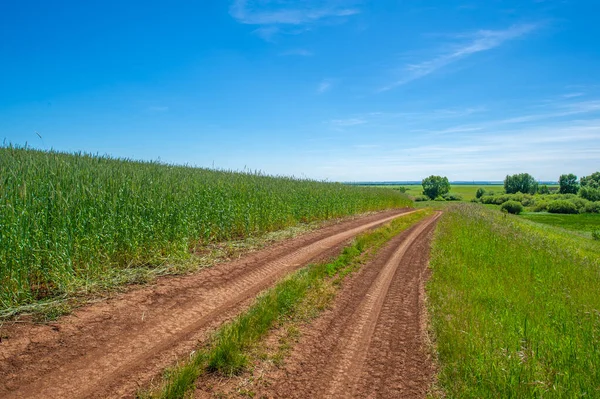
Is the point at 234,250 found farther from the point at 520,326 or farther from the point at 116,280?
the point at 520,326

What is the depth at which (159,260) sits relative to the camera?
868 cm

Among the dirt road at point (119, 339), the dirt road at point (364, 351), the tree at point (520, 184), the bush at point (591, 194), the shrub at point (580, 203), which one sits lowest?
the dirt road at point (364, 351)

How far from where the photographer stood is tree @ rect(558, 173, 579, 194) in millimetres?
82062

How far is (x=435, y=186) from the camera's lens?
88625mm

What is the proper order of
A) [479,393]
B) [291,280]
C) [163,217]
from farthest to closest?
[163,217] → [291,280] → [479,393]

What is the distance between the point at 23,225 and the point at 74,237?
0.99 meters

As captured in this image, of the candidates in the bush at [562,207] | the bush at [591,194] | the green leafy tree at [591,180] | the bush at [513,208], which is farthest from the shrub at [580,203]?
the green leafy tree at [591,180]

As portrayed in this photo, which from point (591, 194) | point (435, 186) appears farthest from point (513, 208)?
point (435, 186)

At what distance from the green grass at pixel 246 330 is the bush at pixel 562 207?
213ft

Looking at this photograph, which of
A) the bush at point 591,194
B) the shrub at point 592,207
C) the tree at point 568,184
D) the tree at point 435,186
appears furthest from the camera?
the tree at point 435,186

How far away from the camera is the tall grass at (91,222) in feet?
19.9

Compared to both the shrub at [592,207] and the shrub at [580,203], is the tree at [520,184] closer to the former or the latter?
the shrub at [580,203]

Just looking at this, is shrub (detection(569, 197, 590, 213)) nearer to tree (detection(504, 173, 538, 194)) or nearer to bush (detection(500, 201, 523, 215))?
bush (detection(500, 201, 523, 215))

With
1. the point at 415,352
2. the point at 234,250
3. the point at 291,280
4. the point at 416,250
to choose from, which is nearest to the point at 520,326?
the point at 415,352
